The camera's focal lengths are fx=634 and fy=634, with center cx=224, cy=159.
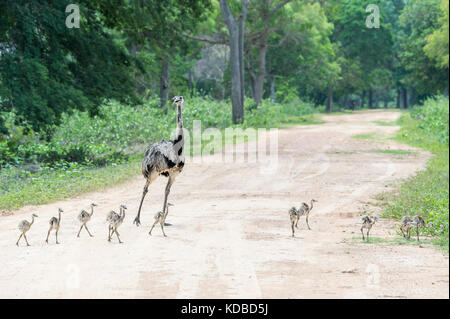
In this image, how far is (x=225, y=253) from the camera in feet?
27.1

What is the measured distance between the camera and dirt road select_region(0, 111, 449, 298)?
6.61m

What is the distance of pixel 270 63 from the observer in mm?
54906

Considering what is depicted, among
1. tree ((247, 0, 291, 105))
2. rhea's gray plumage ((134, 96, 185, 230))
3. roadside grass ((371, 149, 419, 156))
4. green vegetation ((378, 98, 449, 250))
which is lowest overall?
roadside grass ((371, 149, 419, 156))

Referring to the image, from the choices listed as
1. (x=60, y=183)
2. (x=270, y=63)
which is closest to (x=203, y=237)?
(x=60, y=183)

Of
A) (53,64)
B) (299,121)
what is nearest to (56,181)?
(53,64)

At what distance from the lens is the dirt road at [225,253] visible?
6609 millimetres

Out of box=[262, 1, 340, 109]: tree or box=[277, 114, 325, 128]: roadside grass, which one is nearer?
box=[277, 114, 325, 128]: roadside grass

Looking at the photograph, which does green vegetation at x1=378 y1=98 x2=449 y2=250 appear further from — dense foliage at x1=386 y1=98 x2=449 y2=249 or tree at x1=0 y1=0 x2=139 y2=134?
tree at x1=0 y1=0 x2=139 y2=134

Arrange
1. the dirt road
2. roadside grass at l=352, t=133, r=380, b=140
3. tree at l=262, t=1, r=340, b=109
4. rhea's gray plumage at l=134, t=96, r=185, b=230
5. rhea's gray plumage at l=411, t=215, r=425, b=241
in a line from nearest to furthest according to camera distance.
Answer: the dirt road
rhea's gray plumage at l=411, t=215, r=425, b=241
rhea's gray plumage at l=134, t=96, r=185, b=230
roadside grass at l=352, t=133, r=380, b=140
tree at l=262, t=1, r=340, b=109

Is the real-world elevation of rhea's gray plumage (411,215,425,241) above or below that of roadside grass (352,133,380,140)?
above

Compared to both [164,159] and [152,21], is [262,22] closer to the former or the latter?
[152,21]

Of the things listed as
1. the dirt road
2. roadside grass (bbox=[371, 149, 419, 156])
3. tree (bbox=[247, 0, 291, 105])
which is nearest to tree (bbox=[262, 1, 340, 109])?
tree (bbox=[247, 0, 291, 105])
